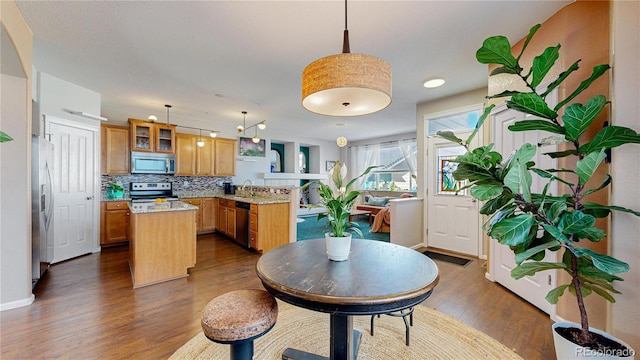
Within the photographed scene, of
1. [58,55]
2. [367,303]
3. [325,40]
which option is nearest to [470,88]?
[325,40]

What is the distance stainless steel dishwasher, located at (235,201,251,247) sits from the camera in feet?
14.0

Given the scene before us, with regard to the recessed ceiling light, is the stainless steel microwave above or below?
below

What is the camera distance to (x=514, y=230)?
111 centimetres

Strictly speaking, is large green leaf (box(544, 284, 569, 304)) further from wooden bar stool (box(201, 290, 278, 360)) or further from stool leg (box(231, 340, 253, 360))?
stool leg (box(231, 340, 253, 360))

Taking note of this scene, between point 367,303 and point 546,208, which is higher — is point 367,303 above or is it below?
below

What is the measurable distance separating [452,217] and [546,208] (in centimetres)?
297

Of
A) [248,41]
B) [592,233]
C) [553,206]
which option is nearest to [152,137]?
[248,41]

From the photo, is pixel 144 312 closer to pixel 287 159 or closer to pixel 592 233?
pixel 592 233

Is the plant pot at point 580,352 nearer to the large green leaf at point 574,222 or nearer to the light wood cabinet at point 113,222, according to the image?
the large green leaf at point 574,222

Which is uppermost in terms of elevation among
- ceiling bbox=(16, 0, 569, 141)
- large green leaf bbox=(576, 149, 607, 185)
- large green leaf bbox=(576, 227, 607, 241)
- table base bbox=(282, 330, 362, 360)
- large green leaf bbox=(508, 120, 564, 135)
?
ceiling bbox=(16, 0, 569, 141)

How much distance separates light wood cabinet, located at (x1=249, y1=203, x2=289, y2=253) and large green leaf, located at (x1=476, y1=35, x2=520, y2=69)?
3409 millimetres

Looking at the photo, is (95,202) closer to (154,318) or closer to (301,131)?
(154,318)

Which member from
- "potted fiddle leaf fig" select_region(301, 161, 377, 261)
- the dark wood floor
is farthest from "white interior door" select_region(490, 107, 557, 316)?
"potted fiddle leaf fig" select_region(301, 161, 377, 261)

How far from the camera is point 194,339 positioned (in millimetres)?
1887
